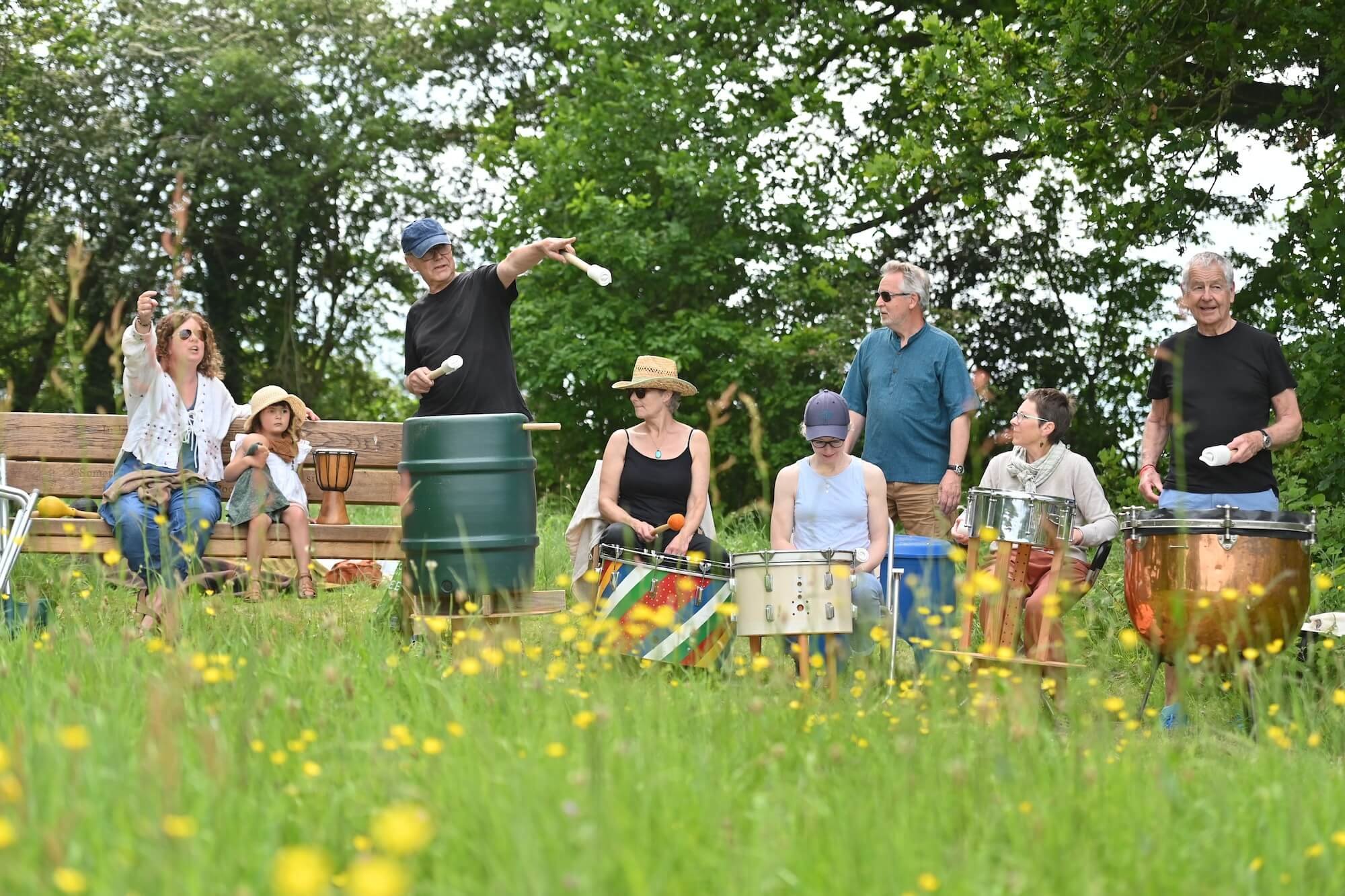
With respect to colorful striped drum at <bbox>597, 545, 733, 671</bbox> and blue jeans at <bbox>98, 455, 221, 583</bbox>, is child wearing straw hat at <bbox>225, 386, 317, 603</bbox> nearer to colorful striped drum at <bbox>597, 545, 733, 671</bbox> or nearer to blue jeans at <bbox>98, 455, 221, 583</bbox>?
blue jeans at <bbox>98, 455, 221, 583</bbox>

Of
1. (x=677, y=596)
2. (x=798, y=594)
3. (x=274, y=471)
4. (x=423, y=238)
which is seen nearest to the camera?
(x=798, y=594)

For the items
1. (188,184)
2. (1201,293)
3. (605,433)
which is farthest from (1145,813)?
(188,184)

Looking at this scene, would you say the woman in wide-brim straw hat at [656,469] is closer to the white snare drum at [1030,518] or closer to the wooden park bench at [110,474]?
the wooden park bench at [110,474]

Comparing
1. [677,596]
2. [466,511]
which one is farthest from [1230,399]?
[466,511]

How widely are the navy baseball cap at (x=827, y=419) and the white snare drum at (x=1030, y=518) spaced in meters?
0.81

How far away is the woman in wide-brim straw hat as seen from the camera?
629 cm

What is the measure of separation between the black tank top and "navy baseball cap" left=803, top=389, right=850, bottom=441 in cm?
67

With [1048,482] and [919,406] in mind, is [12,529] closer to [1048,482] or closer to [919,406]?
[919,406]

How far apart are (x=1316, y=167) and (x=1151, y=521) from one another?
590 centimetres

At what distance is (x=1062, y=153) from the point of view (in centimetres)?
1051

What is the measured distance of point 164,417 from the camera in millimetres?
6480

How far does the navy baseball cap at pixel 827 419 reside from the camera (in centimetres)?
593

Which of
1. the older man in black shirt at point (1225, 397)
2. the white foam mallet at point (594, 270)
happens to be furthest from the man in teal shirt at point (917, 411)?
the white foam mallet at point (594, 270)

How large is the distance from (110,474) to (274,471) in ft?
2.59
